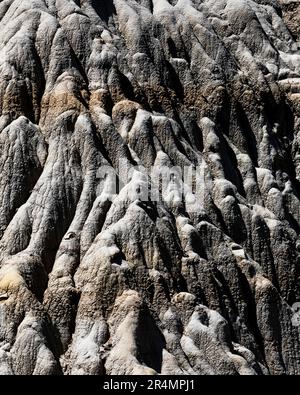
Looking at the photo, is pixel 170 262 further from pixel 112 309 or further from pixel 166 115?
pixel 166 115

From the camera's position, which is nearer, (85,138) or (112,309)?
(112,309)

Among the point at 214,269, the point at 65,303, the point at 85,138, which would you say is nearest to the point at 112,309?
the point at 65,303

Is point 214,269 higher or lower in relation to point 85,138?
lower

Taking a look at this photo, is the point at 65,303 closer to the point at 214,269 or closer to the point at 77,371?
the point at 77,371

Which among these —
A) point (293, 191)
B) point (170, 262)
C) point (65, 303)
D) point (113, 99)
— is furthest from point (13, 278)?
point (293, 191)
